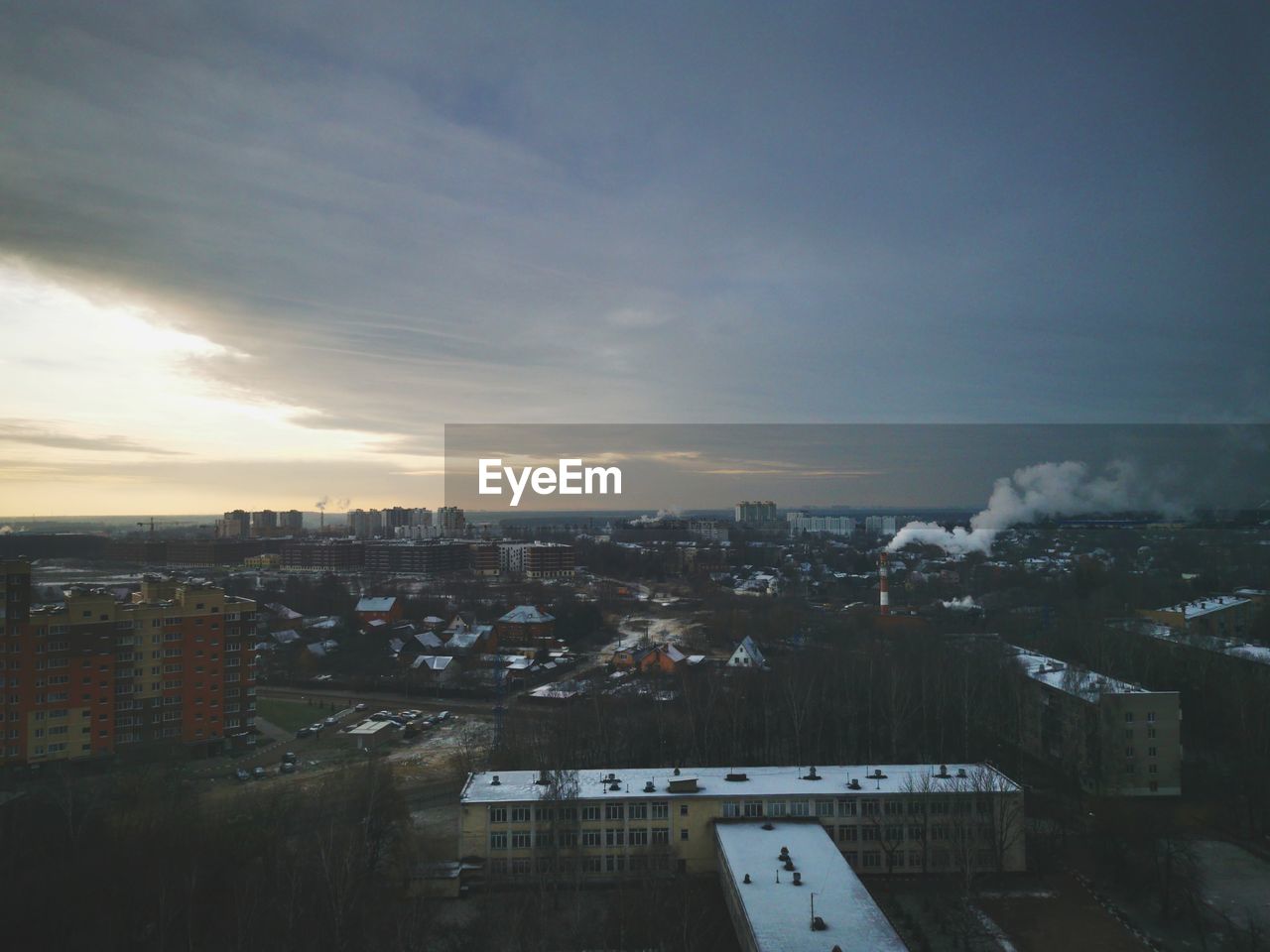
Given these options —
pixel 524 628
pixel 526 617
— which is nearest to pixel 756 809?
pixel 524 628

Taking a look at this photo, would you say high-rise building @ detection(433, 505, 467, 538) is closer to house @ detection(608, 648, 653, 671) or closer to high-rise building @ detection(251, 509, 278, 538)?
high-rise building @ detection(251, 509, 278, 538)

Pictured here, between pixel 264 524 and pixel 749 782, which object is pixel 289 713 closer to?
pixel 749 782

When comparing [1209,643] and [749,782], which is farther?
[1209,643]

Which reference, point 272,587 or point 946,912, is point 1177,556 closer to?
point 946,912

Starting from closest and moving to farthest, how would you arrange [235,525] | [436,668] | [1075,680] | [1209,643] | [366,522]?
[1075,680]
[1209,643]
[436,668]
[235,525]
[366,522]

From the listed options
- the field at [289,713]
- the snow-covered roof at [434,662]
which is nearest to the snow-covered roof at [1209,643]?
the snow-covered roof at [434,662]

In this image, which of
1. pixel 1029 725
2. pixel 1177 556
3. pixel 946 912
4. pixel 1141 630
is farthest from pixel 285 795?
pixel 1177 556

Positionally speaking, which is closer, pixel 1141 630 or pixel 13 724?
pixel 13 724

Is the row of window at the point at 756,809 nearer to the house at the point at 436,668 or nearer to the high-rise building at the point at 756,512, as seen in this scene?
the house at the point at 436,668
